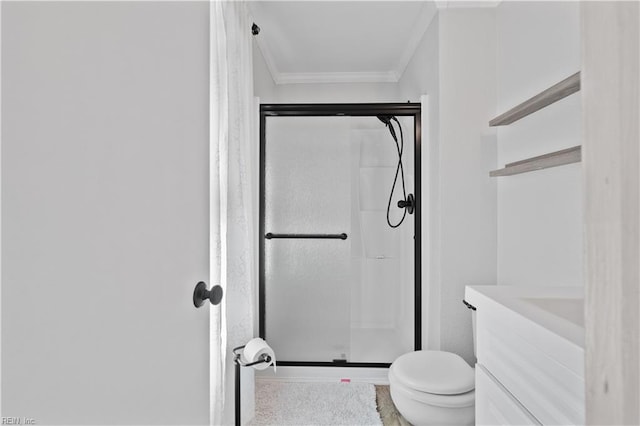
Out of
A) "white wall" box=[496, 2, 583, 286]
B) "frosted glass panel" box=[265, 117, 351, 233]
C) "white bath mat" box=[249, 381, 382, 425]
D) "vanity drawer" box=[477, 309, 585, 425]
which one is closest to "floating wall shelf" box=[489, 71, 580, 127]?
"white wall" box=[496, 2, 583, 286]

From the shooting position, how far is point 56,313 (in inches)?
19.7

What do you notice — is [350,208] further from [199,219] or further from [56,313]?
[56,313]

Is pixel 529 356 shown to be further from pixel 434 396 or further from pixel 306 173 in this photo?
pixel 306 173

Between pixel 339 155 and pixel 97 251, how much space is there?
2.07 metres

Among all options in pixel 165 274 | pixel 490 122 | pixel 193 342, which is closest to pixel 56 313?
pixel 165 274

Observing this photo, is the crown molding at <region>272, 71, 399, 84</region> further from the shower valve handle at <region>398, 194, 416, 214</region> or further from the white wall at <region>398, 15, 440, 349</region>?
the shower valve handle at <region>398, 194, 416, 214</region>

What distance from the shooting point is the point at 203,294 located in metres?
0.98

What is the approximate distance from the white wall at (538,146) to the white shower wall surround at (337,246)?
62 centimetres

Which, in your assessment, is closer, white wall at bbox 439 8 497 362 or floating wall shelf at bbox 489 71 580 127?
floating wall shelf at bbox 489 71 580 127

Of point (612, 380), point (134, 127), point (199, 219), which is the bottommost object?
point (612, 380)

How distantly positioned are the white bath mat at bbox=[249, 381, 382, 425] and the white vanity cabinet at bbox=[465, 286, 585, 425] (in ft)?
3.35

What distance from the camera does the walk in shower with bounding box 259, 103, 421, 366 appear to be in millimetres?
2525
